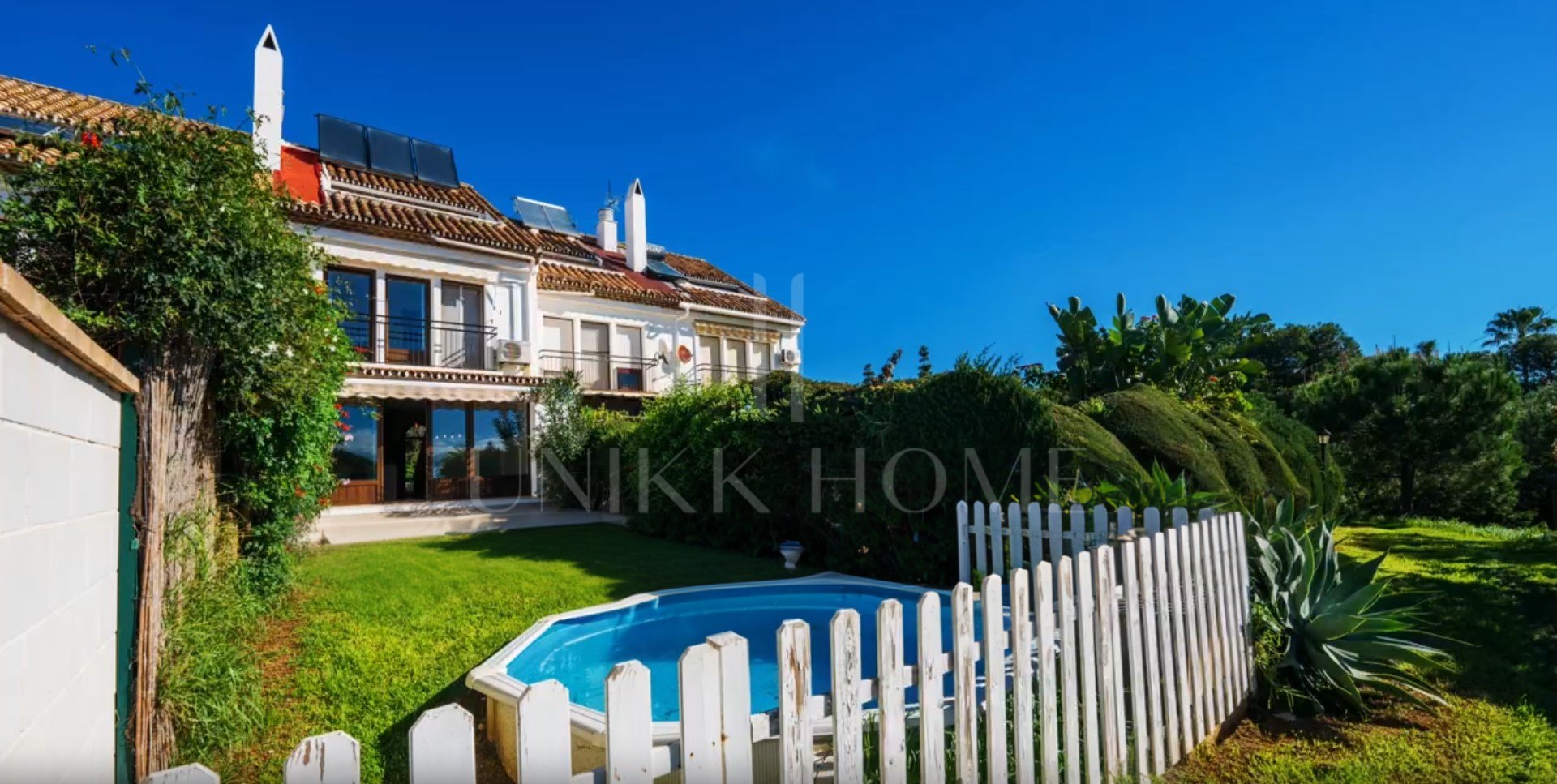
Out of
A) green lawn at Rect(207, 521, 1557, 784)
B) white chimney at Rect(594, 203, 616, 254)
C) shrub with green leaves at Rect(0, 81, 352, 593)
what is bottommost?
green lawn at Rect(207, 521, 1557, 784)

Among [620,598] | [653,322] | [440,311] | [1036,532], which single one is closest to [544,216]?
[653,322]

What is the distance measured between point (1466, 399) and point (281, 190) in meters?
32.8

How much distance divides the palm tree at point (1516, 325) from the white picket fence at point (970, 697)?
267 ft

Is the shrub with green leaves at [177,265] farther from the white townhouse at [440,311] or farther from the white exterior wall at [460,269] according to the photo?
the white exterior wall at [460,269]

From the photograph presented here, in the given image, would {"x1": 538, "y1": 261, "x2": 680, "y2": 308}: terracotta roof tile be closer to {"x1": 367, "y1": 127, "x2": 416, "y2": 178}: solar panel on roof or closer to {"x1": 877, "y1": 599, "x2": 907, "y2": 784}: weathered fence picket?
{"x1": 367, "y1": 127, "x2": 416, "y2": 178}: solar panel on roof

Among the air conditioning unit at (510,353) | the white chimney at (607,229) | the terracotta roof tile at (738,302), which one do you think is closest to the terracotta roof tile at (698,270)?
the terracotta roof tile at (738,302)

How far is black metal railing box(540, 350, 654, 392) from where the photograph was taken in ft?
104

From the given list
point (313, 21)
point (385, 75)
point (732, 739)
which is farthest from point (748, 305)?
point (732, 739)

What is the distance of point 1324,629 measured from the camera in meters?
6.07

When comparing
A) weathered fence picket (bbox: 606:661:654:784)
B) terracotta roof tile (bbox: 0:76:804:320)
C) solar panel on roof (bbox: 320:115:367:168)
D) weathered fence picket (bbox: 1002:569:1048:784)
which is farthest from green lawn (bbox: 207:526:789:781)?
solar panel on roof (bbox: 320:115:367:168)

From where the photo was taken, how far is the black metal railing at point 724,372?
36531 millimetres

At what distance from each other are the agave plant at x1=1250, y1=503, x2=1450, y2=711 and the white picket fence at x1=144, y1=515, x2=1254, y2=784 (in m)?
0.43

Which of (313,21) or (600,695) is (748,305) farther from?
(600,695)

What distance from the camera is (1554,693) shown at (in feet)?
20.4
